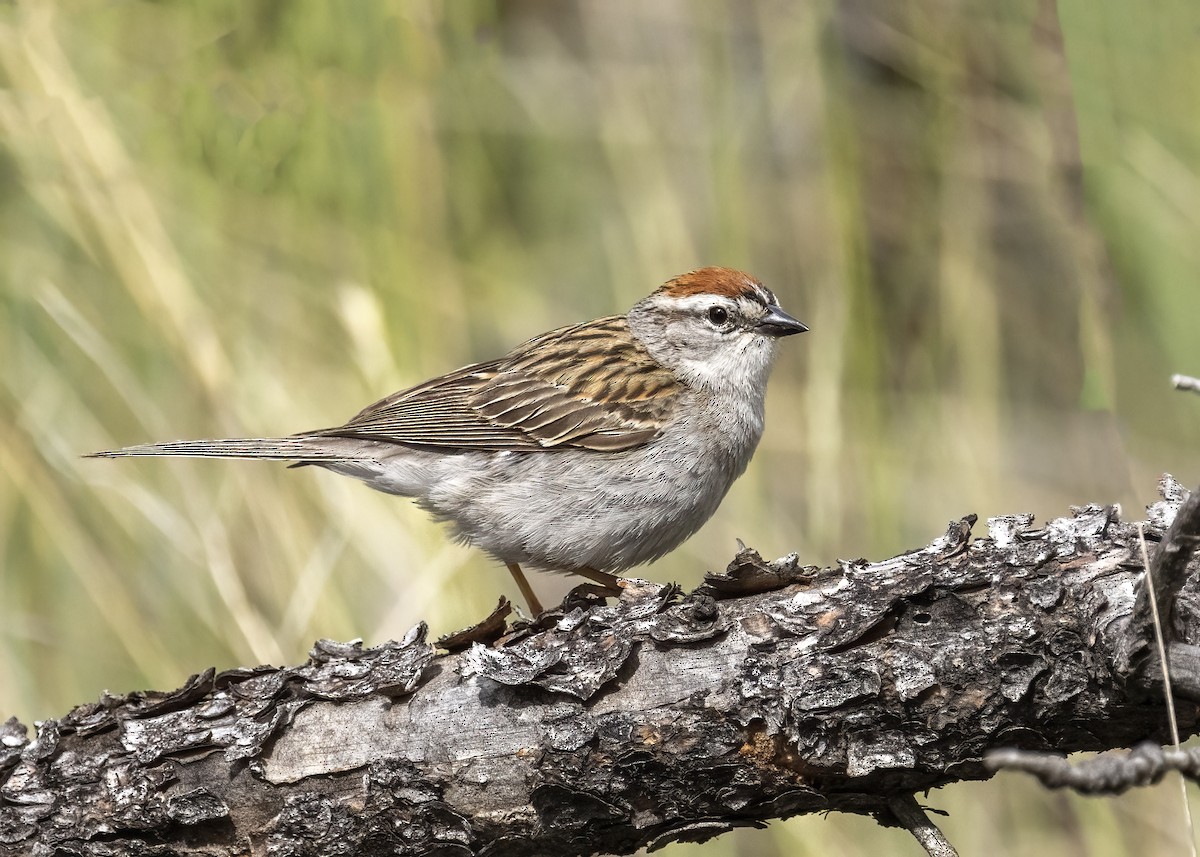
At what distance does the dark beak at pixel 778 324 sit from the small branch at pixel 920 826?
2281 mm

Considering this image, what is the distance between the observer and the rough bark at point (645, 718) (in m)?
2.54

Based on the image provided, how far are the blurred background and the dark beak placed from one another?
0.27m

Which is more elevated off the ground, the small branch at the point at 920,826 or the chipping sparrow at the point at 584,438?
the chipping sparrow at the point at 584,438

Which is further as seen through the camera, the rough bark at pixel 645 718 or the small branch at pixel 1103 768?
the rough bark at pixel 645 718

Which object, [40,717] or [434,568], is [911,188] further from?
[40,717]

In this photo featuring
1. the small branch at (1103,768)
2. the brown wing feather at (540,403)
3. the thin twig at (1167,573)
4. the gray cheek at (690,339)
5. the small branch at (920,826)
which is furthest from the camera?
the gray cheek at (690,339)

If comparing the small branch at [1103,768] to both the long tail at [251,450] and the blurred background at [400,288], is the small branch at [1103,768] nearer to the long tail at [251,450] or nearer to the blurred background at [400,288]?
the blurred background at [400,288]

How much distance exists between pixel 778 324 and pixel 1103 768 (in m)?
3.11

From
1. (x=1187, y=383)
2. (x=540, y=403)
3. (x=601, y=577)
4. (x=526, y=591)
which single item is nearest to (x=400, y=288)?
(x=540, y=403)

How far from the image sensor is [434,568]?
464cm

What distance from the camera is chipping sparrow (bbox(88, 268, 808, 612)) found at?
4.20 m

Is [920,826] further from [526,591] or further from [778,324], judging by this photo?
[778,324]

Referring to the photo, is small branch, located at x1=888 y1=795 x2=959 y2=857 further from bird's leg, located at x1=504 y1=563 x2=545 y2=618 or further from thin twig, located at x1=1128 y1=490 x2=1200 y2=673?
bird's leg, located at x1=504 y1=563 x2=545 y2=618

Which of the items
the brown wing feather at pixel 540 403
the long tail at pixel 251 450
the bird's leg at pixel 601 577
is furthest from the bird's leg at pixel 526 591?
the long tail at pixel 251 450
